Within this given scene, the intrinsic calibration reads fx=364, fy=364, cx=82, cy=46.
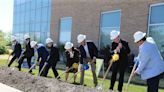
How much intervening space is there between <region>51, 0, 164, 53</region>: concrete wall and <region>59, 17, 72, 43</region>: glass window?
1.29ft

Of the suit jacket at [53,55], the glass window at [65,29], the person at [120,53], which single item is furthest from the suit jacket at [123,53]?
the glass window at [65,29]

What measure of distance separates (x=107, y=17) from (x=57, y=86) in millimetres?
13390

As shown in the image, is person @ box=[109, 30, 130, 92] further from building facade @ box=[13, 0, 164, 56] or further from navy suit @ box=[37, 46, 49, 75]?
building facade @ box=[13, 0, 164, 56]

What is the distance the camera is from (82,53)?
10.9 m

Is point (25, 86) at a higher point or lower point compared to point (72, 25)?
lower

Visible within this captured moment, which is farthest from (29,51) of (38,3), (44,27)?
(38,3)

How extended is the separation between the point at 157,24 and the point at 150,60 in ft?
36.9

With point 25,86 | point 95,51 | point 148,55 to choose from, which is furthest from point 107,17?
point 148,55

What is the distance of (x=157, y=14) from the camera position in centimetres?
1833

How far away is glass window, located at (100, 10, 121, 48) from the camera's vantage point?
2145 cm

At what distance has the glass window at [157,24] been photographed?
1794cm

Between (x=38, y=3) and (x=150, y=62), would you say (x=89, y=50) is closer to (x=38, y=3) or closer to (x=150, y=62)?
(x=150, y=62)

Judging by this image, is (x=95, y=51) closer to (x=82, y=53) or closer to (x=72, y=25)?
(x=82, y=53)

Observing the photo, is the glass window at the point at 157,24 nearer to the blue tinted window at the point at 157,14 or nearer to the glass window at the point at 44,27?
the blue tinted window at the point at 157,14
